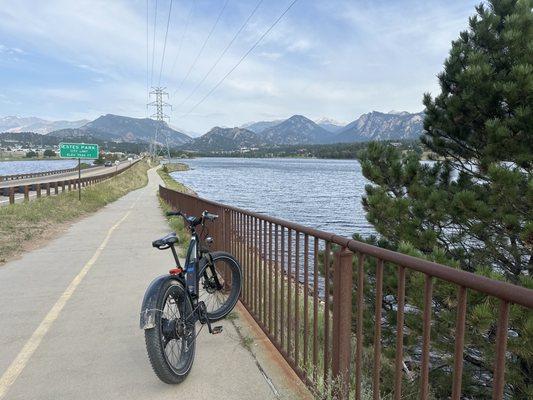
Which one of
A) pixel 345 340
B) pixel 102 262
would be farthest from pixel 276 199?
pixel 345 340

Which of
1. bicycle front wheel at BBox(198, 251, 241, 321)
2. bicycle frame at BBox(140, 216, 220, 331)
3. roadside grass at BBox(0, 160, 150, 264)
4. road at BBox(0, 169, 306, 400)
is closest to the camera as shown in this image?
bicycle frame at BBox(140, 216, 220, 331)

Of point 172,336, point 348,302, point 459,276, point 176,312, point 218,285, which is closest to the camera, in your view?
point 459,276

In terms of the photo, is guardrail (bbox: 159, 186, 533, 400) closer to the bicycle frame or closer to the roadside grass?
the bicycle frame

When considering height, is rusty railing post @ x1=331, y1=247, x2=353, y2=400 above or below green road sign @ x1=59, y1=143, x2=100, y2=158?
below

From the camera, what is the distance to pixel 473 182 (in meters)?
6.03

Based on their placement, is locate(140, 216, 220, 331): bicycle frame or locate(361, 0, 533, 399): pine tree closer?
locate(140, 216, 220, 331): bicycle frame

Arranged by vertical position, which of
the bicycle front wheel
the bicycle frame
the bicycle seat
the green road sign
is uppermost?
the green road sign

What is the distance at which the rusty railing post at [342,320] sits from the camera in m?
2.88

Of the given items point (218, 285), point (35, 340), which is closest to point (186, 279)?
point (218, 285)

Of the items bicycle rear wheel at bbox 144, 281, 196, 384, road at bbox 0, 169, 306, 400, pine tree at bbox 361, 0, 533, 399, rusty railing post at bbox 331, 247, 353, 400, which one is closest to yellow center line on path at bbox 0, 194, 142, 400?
road at bbox 0, 169, 306, 400

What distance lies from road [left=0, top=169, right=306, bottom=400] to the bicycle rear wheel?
0.16m

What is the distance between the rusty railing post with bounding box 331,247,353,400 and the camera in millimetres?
A: 2883

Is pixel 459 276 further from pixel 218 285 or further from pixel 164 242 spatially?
pixel 218 285

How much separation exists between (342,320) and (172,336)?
54.7 inches
